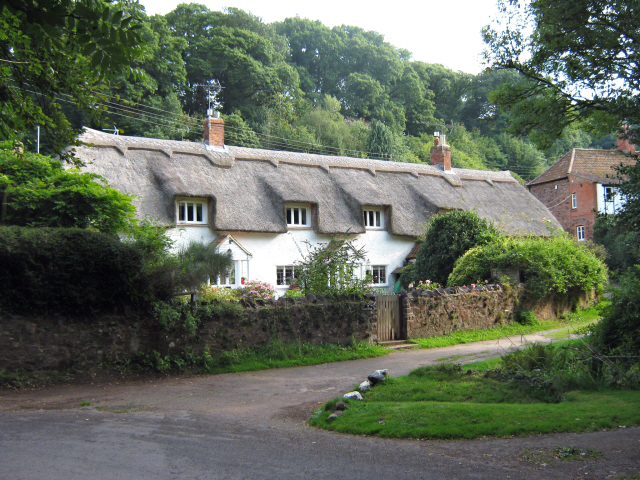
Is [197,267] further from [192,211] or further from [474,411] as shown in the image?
[192,211]

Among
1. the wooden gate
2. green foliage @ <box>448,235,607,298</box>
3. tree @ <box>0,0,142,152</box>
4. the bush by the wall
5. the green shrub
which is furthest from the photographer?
green foliage @ <box>448,235,607,298</box>

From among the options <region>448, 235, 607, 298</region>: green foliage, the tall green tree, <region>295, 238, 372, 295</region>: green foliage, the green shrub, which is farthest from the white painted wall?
the tall green tree

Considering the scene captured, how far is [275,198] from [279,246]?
2226 mm

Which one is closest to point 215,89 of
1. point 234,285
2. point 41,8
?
point 234,285

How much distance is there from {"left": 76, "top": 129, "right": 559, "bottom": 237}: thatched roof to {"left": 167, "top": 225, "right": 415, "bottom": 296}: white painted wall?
0.70 metres

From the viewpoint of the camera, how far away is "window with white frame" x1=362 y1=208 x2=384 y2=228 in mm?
29386

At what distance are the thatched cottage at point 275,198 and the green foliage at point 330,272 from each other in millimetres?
5746

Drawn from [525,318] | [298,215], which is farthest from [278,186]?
[525,318]

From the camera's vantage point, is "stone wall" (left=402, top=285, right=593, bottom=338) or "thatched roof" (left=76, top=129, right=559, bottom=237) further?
"thatched roof" (left=76, top=129, right=559, bottom=237)

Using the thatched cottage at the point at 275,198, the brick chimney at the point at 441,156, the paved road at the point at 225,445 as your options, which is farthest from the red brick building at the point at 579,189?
the paved road at the point at 225,445

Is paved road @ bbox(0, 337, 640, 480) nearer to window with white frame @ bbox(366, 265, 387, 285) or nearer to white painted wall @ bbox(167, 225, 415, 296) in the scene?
white painted wall @ bbox(167, 225, 415, 296)

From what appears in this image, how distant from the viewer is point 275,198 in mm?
26578

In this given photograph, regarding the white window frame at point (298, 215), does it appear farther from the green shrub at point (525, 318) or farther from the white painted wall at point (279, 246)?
the green shrub at point (525, 318)

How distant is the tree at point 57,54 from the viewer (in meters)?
4.70
